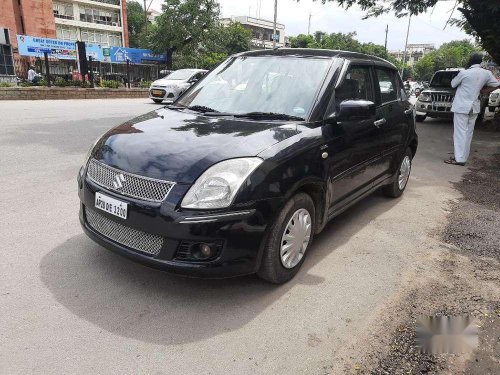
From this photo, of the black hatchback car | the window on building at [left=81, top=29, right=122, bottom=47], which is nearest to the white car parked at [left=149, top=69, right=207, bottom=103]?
the black hatchback car

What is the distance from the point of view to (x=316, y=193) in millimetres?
3346

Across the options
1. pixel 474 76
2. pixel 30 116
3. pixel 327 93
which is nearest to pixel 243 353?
pixel 327 93

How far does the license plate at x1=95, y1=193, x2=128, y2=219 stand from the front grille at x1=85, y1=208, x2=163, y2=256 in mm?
78

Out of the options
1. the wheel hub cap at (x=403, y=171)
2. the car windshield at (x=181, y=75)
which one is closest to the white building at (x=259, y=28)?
the car windshield at (x=181, y=75)

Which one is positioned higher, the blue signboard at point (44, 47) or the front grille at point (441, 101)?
the blue signboard at point (44, 47)

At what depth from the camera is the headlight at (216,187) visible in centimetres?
259

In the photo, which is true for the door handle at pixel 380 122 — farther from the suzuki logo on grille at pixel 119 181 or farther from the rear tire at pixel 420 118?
the rear tire at pixel 420 118

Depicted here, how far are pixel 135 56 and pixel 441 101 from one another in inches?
1461

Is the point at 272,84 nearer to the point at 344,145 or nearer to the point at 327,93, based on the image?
the point at 327,93

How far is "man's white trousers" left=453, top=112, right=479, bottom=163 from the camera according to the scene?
7.76m

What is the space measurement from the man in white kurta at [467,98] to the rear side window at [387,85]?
3216 millimetres

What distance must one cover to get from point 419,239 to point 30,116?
1072 cm

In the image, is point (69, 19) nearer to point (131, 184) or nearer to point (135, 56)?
point (135, 56)

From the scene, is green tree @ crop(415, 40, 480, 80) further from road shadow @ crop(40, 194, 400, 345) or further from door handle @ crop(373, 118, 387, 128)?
road shadow @ crop(40, 194, 400, 345)
